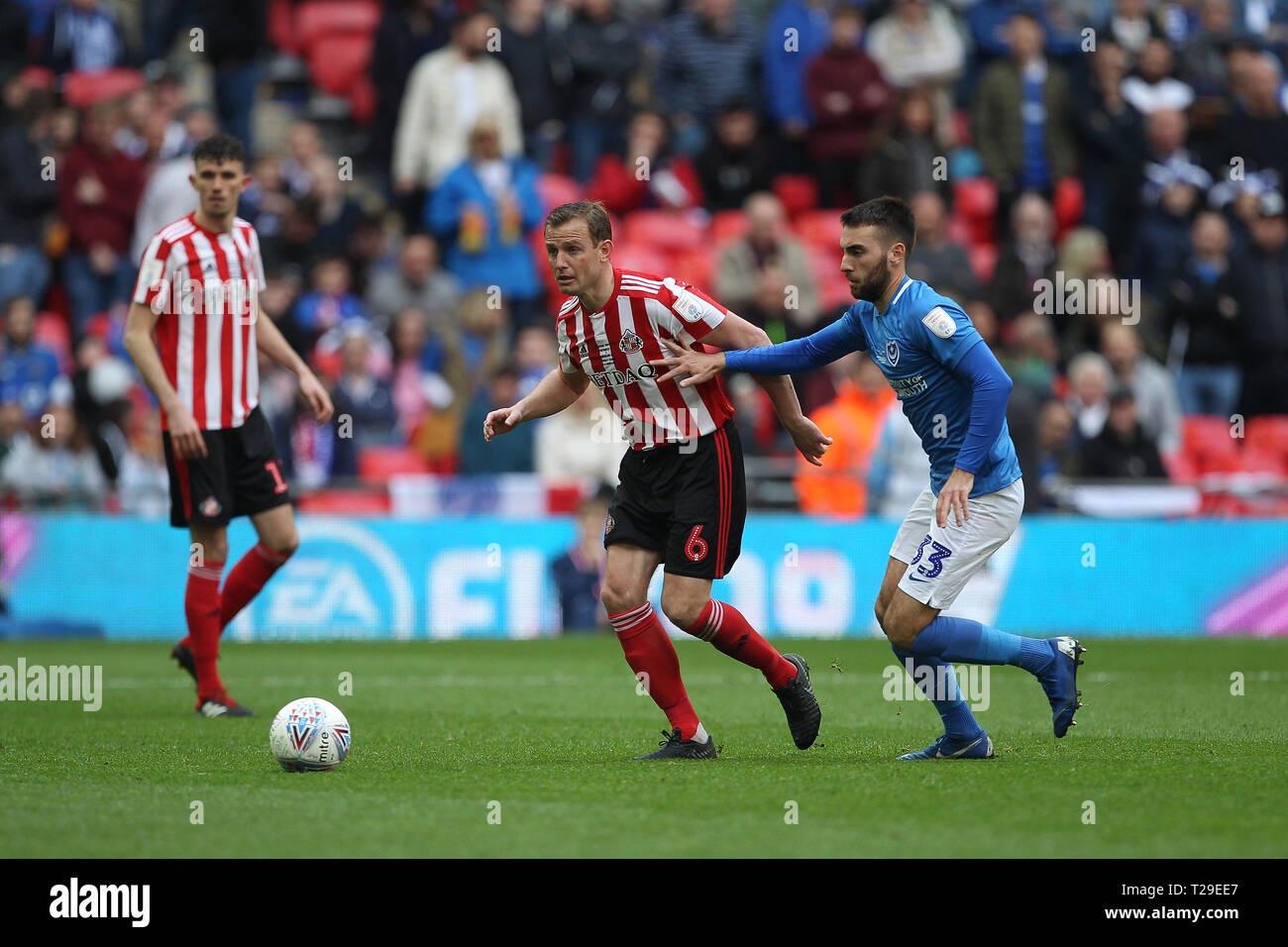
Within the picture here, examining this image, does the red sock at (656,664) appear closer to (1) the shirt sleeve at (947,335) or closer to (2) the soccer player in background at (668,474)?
(2) the soccer player in background at (668,474)

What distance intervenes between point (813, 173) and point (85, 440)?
8371 mm

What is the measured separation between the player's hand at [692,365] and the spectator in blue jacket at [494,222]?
10.2 m

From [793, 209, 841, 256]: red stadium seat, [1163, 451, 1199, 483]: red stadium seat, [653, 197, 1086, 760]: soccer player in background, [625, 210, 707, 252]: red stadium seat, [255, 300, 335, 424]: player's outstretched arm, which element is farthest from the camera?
[793, 209, 841, 256]: red stadium seat

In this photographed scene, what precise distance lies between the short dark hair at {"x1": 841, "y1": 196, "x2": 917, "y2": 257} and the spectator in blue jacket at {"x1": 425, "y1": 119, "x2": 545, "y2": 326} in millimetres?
10348

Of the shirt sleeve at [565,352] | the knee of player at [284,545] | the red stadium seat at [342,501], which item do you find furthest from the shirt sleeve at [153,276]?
the red stadium seat at [342,501]

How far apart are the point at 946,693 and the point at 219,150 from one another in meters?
4.66

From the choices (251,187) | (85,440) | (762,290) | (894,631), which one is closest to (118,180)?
(251,187)

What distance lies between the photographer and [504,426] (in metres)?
7.61

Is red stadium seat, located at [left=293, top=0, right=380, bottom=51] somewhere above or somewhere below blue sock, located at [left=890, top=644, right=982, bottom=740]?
above

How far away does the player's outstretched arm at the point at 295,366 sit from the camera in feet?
30.0

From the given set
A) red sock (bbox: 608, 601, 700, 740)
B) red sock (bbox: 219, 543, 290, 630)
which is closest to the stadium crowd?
red sock (bbox: 219, 543, 290, 630)

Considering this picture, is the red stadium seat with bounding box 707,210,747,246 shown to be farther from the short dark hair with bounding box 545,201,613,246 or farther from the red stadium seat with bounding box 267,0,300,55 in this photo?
the short dark hair with bounding box 545,201,613,246

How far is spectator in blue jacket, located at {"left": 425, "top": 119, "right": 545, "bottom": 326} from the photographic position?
56.3ft

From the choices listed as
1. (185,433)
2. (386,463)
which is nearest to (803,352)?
(185,433)
